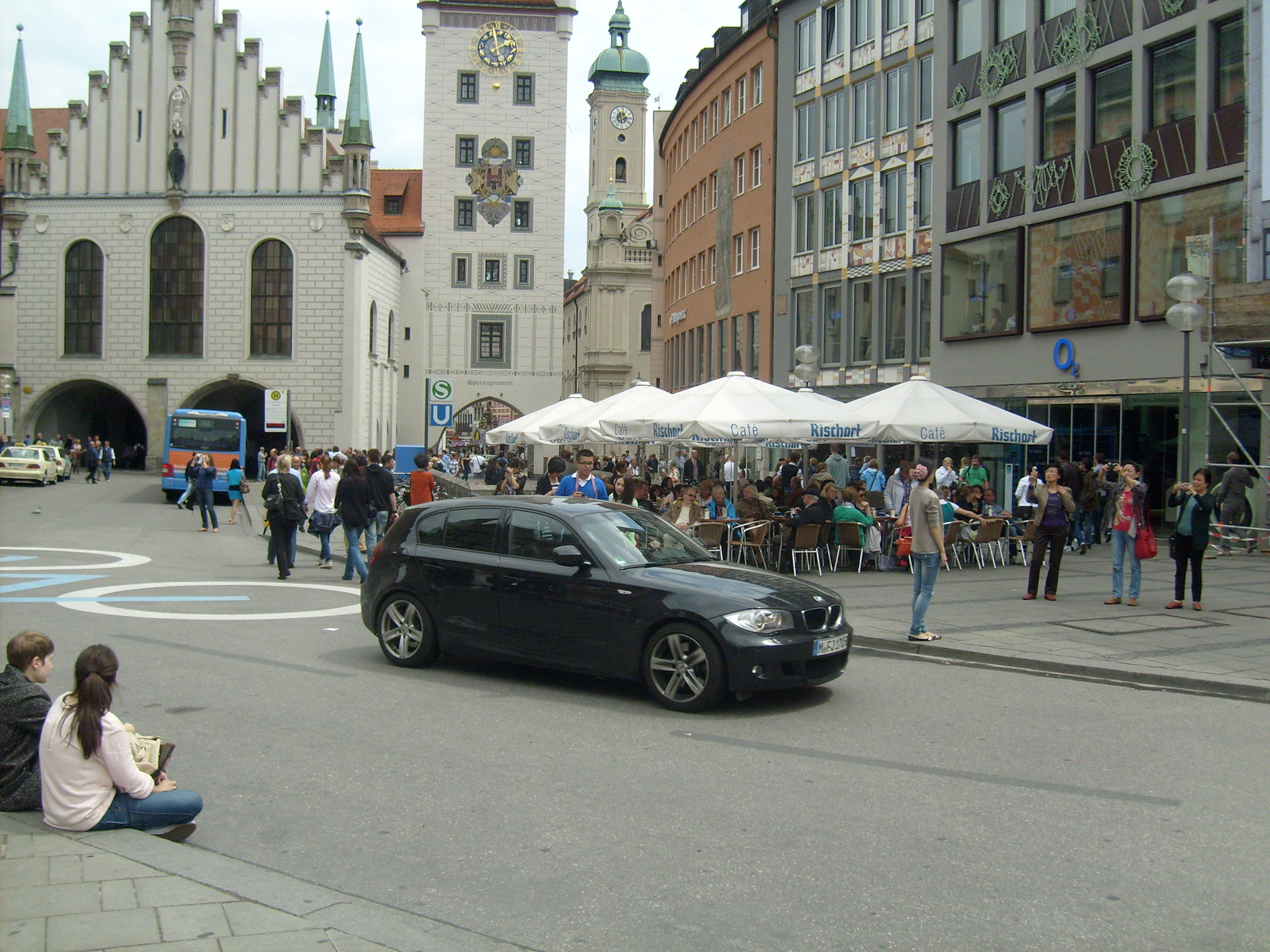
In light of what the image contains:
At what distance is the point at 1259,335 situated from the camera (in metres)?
17.4

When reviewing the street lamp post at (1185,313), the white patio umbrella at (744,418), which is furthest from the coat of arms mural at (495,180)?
the street lamp post at (1185,313)

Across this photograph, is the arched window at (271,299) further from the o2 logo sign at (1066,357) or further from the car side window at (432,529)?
the car side window at (432,529)

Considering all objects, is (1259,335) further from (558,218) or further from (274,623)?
(558,218)

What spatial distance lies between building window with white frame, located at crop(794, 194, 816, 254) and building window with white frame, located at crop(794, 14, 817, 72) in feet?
14.1

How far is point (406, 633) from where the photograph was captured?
9945 millimetres

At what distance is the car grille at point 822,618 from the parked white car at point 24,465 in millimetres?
38842

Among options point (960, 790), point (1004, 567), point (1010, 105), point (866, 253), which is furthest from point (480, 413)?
point (960, 790)

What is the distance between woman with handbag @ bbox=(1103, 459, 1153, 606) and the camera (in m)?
13.9

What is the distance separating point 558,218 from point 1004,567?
168 ft

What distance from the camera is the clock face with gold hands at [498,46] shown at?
66688 mm

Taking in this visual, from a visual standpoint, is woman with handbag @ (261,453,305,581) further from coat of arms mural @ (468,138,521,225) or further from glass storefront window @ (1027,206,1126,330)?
coat of arms mural @ (468,138,521,225)

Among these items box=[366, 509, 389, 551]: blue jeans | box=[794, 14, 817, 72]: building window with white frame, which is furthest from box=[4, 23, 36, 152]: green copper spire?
box=[366, 509, 389, 551]: blue jeans

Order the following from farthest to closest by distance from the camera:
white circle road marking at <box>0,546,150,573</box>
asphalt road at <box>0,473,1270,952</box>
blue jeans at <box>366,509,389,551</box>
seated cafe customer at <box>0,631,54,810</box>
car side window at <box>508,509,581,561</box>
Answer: blue jeans at <box>366,509,389,551</box>
white circle road marking at <box>0,546,150,573</box>
car side window at <box>508,509,581,561</box>
seated cafe customer at <box>0,631,54,810</box>
asphalt road at <box>0,473,1270,952</box>

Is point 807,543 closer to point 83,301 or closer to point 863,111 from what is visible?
point 863,111
